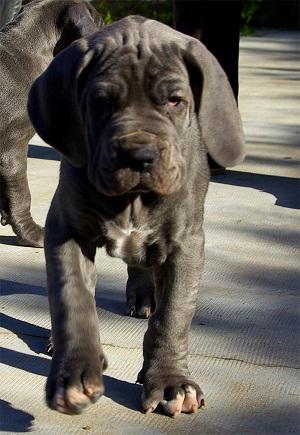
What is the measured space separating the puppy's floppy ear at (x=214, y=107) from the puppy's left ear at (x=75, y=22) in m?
2.24

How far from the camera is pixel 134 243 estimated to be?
150 inches

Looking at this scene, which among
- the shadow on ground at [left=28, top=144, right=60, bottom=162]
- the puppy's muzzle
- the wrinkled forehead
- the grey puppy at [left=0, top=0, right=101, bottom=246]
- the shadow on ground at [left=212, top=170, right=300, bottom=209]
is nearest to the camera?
the puppy's muzzle

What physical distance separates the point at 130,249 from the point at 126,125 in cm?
57

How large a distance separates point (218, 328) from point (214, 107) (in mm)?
1179

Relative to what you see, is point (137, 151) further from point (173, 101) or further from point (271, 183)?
point (271, 183)

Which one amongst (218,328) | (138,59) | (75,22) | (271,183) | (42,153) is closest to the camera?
(138,59)

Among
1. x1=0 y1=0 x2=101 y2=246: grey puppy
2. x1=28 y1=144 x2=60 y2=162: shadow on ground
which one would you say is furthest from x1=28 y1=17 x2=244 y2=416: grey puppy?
x1=28 y1=144 x2=60 y2=162: shadow on ground

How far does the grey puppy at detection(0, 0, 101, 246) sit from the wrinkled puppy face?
2251 mm

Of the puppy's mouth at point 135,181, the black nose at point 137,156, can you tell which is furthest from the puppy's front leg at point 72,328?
the black nose at point 137,156

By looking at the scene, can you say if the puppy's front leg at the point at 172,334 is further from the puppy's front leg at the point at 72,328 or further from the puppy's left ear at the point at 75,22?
the puppy's left ear at the point at 75,22

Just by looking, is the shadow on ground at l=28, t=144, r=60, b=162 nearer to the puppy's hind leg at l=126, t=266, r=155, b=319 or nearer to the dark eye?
the puppy's hind leg at l=126, t=266, r=155, b=319

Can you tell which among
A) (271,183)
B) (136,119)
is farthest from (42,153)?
(136,119)

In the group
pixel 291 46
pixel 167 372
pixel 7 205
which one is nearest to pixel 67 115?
pixel 167 372

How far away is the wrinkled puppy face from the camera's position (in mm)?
3422
